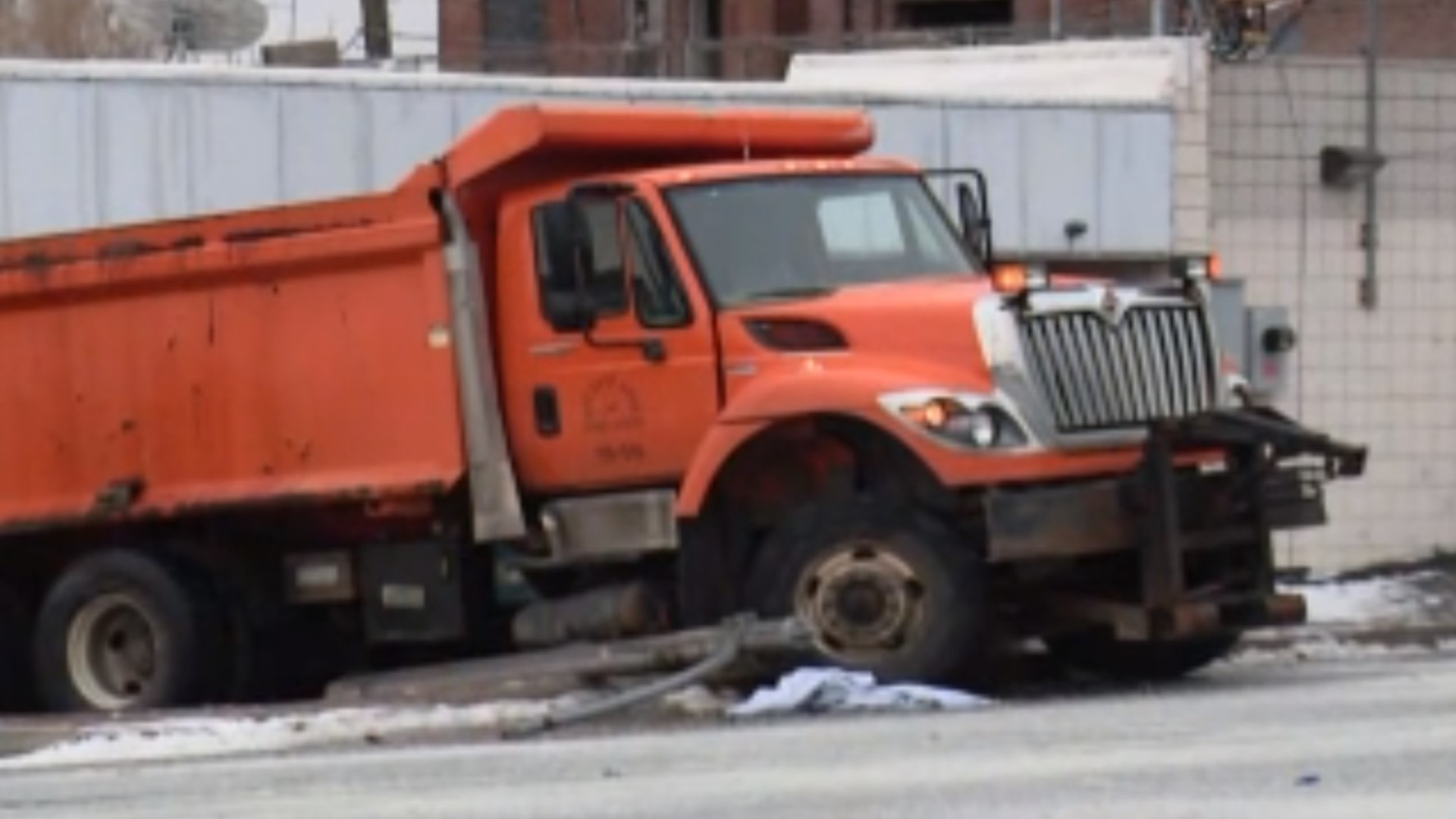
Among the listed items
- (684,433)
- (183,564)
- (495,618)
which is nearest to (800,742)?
(684,433)

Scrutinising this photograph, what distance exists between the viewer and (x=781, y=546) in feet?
48.1

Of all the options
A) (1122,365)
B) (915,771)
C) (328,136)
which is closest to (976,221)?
(1122,365)

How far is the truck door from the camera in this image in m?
15.1

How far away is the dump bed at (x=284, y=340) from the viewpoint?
15703 millimetres

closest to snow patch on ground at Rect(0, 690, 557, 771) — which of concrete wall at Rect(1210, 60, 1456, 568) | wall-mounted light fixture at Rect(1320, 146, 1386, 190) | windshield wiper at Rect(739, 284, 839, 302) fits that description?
windshield wiper at Rect(739, 284, 839, 302)

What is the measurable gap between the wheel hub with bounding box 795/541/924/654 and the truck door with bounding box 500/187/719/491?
3.49 ft

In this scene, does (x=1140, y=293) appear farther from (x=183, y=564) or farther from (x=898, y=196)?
(x=183, y=564)

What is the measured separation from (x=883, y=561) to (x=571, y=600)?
6.60 ft

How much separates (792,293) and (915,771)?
4.32 meters

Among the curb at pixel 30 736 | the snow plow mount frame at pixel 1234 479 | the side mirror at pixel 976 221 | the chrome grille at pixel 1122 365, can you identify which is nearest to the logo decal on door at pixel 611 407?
the side mirror at pixel 976 221

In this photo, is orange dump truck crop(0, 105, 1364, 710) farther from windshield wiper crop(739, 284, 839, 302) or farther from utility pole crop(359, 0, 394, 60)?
utility pole crop(359, 0, 394, 60)

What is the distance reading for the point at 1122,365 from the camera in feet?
48.0

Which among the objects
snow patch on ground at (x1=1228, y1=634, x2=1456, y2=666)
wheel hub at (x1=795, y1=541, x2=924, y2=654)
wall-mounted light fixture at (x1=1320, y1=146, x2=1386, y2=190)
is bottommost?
snow patch on ground at (x1=1228, y1=634, x2=1456, y2=666)

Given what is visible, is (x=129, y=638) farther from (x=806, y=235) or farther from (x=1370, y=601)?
(x=1370, y=601)
